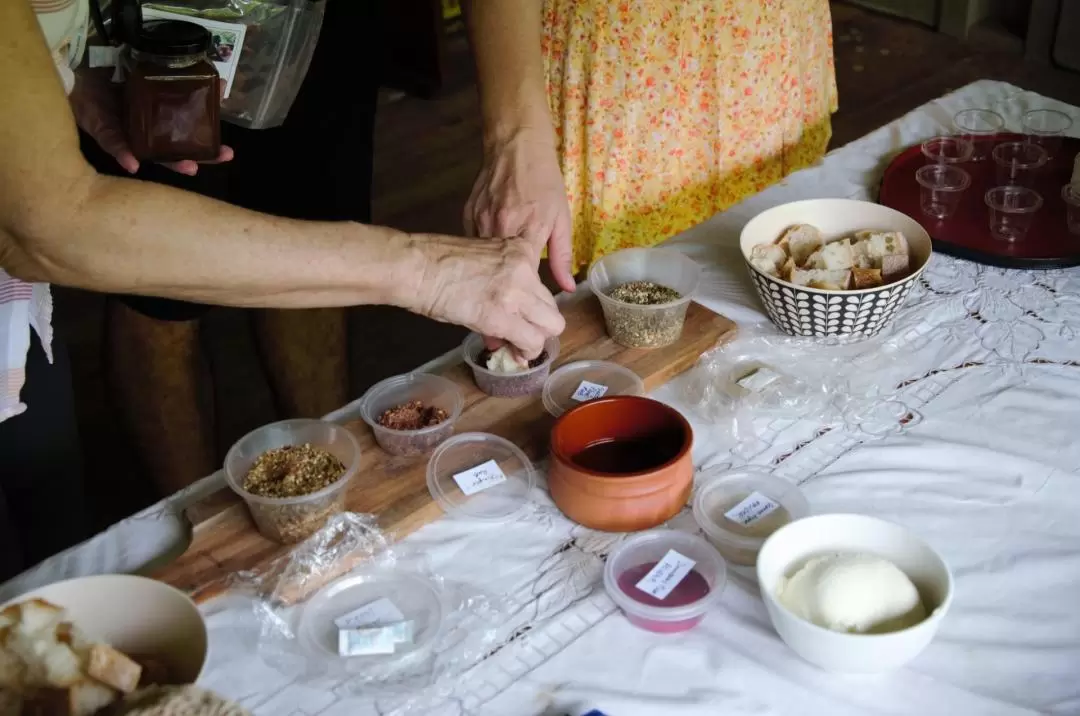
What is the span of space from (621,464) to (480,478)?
163 mm

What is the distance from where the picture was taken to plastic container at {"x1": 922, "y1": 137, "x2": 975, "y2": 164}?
1771 mm

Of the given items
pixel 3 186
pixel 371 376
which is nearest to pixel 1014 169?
pixel 3 186

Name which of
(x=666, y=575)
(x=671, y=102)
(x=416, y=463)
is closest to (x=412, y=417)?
(x=416, y=463)

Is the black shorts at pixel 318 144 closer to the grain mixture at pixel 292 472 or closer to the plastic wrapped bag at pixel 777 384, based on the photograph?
the grain mixture at pixel 292 472

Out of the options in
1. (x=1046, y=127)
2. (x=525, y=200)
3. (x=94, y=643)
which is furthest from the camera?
(x=1046, y=127)

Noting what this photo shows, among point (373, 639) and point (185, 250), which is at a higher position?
point (185, 250)

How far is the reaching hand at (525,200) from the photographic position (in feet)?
4.76

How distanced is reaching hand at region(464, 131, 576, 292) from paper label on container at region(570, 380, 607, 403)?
193 mm

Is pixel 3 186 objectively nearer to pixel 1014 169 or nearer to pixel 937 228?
pixel 937 228

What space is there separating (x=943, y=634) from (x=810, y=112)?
4.62 ft

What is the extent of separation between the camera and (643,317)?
1.40m

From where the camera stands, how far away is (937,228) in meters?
1.64

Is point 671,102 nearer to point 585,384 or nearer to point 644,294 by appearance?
point 644,294

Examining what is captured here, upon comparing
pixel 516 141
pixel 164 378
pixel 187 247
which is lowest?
pixel 164 378
